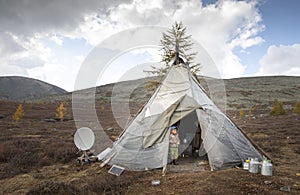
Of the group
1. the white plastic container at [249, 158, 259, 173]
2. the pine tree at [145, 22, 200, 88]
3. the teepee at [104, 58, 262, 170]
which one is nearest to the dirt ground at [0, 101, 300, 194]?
the white plastic container at [249, 158, 259, 173]

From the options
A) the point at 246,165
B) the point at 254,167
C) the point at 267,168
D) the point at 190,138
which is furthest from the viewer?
the point at 190,138

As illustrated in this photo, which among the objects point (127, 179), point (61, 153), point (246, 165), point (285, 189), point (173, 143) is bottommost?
point (61, 153)

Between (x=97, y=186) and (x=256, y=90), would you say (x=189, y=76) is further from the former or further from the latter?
(x=256, y=90)

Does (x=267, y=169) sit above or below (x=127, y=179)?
above

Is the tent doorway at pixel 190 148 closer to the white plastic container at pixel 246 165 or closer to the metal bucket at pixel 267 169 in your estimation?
the white plastic container at pixel 246 165

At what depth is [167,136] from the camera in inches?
365

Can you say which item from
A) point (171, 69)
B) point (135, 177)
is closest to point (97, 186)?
point (135, 177)

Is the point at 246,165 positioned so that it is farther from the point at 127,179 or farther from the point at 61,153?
the point at 61,153

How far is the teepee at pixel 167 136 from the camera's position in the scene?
347 inches

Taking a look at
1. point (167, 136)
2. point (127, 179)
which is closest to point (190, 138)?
point (167, 136)

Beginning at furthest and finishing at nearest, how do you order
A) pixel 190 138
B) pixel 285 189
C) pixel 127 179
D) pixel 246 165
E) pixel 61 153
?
pixel 190 138, pixel 61 153, pixel 246 165, pixel 127 179, pixel 285 189

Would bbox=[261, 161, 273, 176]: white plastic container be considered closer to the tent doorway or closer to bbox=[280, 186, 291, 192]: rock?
bbox=[280, 186, 291, 192]: rock

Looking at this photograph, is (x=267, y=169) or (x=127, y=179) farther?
(x=267, y=169)

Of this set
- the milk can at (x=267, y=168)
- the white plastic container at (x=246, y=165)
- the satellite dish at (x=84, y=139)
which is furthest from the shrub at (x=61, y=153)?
the milk can at (x=267, y=168)
